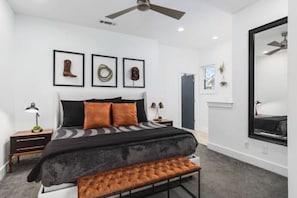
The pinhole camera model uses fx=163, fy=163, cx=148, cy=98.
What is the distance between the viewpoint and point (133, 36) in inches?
178

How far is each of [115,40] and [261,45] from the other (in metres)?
3.26

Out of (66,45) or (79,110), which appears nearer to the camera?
(79,110)

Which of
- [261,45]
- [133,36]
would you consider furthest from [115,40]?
[261,45]

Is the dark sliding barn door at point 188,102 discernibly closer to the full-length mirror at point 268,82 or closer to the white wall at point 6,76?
the full-length mirror at point 268,82

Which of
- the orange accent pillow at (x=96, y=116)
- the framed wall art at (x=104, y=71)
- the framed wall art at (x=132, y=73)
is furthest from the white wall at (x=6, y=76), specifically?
the framed wall art at (x=132, y=73)

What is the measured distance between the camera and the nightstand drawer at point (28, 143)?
275cm

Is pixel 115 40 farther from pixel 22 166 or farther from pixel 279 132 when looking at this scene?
pixel 279 132

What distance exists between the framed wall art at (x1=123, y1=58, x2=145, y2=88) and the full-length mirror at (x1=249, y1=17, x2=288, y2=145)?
104 inches

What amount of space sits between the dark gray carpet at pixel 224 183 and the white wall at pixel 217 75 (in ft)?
8.48

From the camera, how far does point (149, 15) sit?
11.1 feet

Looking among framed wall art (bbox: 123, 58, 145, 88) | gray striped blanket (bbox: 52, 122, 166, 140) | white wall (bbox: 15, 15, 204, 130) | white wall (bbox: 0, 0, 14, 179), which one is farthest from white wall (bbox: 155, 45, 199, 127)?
white wall (bbox: 0, 0, 14, 179)

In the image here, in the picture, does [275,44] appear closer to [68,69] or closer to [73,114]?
[73,114]

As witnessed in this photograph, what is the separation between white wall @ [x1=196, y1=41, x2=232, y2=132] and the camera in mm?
4896

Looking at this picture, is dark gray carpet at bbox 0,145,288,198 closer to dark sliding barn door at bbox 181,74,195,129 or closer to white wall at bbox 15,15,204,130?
white wall at bbox 15,15,204,130
